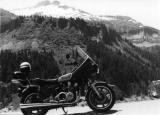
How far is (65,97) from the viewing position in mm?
7949

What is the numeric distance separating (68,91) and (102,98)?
880 millimetres

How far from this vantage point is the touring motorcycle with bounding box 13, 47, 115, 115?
7.99 meters

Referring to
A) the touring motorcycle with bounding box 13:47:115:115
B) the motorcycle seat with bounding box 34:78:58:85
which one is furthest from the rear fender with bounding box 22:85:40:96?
the motorcycle seat with bounding box 34:78:58:85

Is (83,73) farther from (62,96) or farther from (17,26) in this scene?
(17,26)

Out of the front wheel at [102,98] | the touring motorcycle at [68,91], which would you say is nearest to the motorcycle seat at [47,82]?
the touring motorcycle at [68,91]

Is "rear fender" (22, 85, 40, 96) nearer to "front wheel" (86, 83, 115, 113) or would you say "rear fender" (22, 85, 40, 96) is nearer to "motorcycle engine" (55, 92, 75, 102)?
"motorcycle engine" (55, 92, 75, 102)

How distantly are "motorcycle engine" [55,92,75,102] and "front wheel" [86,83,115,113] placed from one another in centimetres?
47

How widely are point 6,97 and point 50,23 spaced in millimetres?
71021

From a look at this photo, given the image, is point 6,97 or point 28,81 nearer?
point 28,81

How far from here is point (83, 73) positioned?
26.3ft

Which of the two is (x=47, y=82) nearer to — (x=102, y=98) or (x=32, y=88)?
(x=32, y=88)

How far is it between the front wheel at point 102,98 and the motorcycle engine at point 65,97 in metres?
0.47

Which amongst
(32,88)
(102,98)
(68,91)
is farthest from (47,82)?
(102,98)

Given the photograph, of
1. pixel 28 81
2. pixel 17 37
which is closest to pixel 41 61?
pixel 17 37
